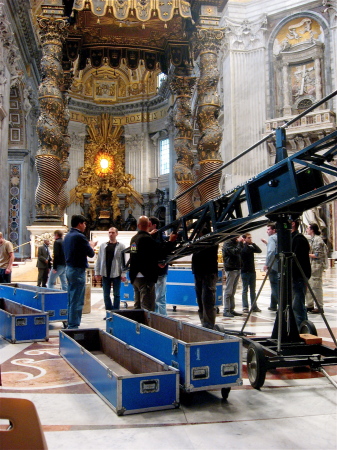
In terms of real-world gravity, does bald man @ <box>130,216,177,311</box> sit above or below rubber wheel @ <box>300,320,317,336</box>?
above

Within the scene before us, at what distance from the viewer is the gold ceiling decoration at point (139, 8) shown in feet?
29.7

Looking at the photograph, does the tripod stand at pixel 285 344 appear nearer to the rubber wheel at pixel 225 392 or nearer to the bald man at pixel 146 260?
the rubber wheel at pixel 225 392

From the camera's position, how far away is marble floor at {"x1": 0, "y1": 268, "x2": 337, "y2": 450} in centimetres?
247

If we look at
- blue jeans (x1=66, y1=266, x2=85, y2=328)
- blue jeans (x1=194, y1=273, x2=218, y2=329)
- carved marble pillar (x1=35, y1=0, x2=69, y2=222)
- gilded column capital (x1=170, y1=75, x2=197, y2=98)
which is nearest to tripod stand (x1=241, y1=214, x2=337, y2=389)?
blue jeans (x1=194, y1=273, x2=218, y2=329)

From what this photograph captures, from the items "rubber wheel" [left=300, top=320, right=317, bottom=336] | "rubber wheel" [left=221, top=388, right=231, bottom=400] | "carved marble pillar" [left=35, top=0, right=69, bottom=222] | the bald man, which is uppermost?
"carved marble pillar" [left=35, top=0, right=69, bottom=222]

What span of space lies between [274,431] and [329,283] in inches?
460

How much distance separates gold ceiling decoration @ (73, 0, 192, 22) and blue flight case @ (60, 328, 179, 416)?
7.30 m

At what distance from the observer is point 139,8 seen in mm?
9266

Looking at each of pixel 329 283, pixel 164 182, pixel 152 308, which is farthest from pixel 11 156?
pixel 152 308

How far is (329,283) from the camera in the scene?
13.5 meters

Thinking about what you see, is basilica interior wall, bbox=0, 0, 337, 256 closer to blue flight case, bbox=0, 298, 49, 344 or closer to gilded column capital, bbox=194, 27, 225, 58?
gilded column capital, bbox=194, 27, 225, 58

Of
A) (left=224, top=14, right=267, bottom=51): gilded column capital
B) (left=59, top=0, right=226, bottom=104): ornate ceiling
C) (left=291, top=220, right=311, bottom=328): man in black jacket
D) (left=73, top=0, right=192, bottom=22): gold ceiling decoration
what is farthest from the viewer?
(left=224, top=14, right=267, bottom=51): gilded column capital

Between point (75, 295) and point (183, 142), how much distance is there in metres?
7.73

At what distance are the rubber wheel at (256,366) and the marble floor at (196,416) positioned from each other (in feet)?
0.23
